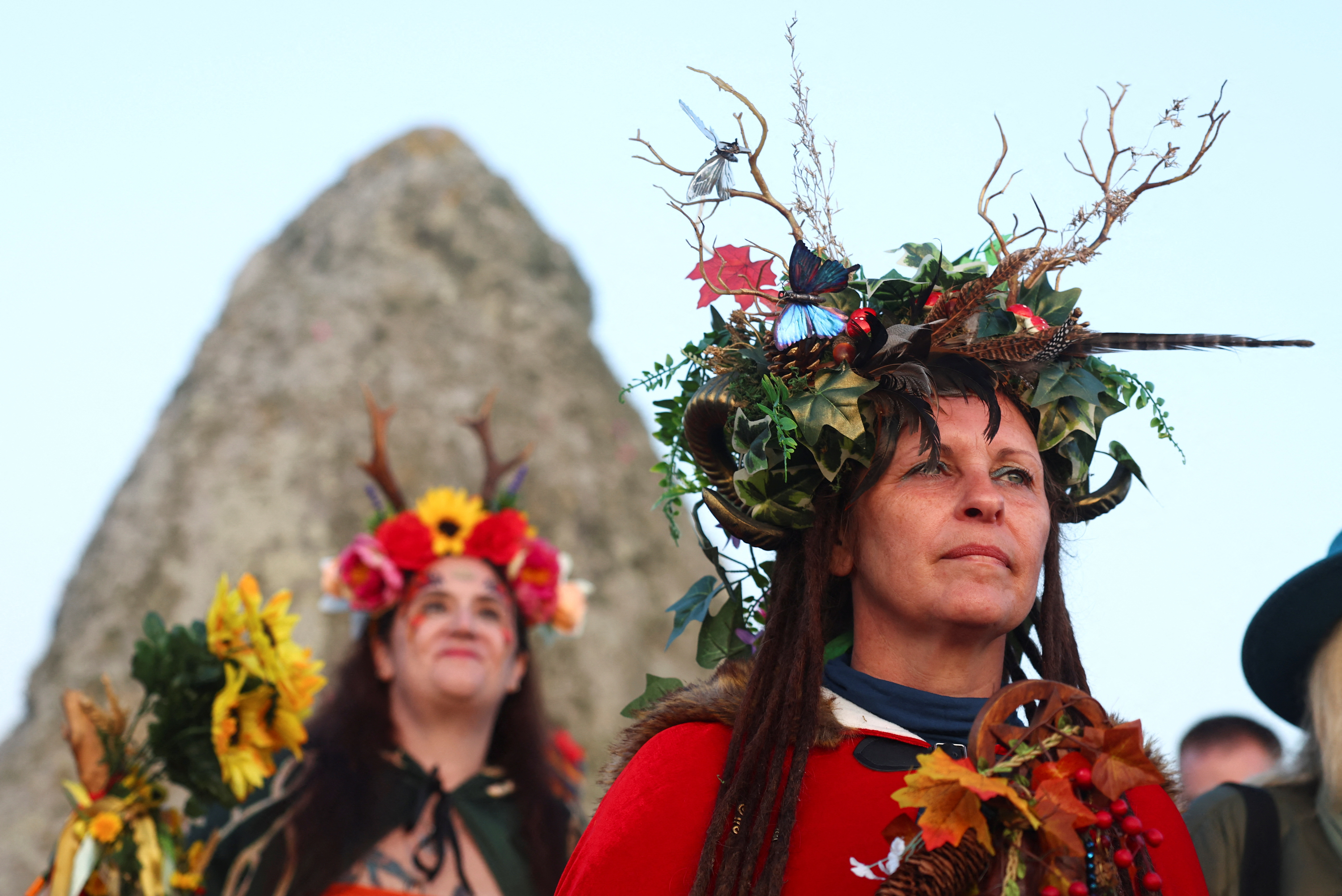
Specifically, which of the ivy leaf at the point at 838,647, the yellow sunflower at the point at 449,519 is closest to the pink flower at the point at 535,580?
the yellow sunflower at the point at 449,519

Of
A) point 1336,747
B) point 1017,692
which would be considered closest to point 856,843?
point 1017,692

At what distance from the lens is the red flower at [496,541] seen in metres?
5.88

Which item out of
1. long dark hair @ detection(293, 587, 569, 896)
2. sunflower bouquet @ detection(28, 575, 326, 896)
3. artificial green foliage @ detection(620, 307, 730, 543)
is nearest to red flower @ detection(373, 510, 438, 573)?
long dark hair @ detection(293, 587, 569, 896)

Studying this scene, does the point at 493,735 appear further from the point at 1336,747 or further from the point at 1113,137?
the point at 1113,137

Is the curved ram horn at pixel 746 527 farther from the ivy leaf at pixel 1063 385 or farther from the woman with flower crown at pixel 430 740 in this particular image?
the woman with flower crown at pixel 430 740

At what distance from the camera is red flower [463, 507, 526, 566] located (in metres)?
5.88

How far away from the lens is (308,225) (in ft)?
92.7

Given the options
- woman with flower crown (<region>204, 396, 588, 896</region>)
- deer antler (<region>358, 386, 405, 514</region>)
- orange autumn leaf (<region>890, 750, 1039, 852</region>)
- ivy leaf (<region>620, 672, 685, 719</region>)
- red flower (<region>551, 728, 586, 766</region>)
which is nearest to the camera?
orange autumn leaf (<region>890, 750, 1039, 852</region>)

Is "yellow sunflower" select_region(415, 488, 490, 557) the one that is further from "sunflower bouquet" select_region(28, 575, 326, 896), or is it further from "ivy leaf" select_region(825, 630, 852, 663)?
"ivy leaf" select_region(825, 630, 852, 663)

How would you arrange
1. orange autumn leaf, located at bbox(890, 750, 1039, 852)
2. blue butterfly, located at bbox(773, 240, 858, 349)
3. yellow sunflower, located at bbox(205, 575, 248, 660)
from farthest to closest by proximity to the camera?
yellow sunflower, located at bbox(205, 575, 248, 660)
blue butterfly, located at bbox(773, 240, 858, 349)
orange autumn leaf, located at bbox(890, 750, 1039, 852)

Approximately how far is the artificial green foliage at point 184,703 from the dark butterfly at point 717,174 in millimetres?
3032

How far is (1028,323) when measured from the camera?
2.55 m

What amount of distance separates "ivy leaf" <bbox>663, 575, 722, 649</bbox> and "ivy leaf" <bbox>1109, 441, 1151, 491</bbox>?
931mm

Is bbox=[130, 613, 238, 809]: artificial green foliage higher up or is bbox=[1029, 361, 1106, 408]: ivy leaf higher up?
bbox=[1029, 361, 1106, 408]: ivy leaf
